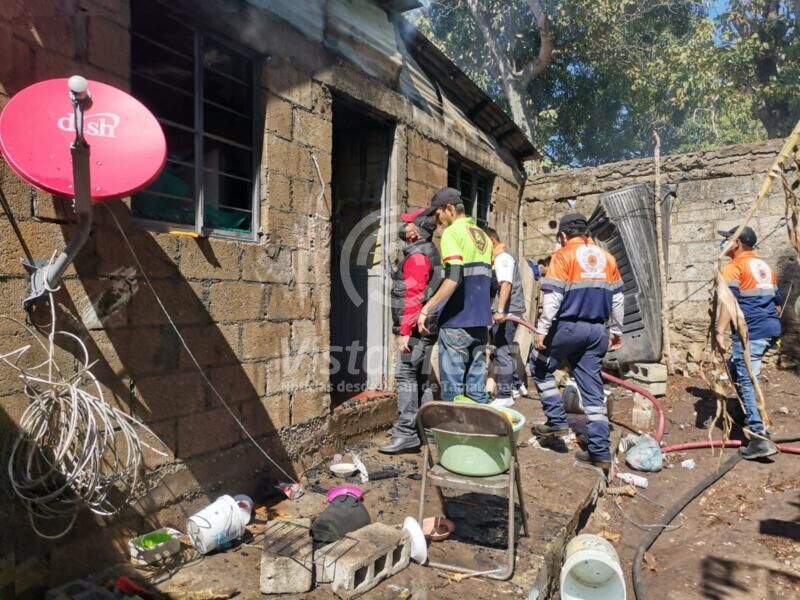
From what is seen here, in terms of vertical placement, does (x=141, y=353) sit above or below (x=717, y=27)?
below

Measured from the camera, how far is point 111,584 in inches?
108

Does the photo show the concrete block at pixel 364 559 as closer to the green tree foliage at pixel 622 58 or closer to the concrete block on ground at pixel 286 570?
the concrete block on ground at pixel 286 570

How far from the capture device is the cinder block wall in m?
7.52

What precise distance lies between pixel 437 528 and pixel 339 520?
2.09 ft

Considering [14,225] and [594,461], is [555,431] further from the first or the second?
[14,225]

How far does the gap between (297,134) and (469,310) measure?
2028mm

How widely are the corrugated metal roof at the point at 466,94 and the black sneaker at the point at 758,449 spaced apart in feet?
17.0

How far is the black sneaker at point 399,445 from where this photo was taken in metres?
4.83

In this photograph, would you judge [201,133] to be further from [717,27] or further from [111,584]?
[717,27]

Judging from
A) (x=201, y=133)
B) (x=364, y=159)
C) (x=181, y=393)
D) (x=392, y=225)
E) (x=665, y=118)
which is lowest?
(x=181, y=393)

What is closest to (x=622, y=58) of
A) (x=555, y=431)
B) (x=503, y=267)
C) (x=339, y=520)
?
(x=503, y=267)

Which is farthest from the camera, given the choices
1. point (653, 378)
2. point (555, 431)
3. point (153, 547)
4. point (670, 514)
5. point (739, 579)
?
point (653, 378)

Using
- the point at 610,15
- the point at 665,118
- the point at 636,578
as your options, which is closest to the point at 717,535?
the point at 636,578

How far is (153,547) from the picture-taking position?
300 cm
